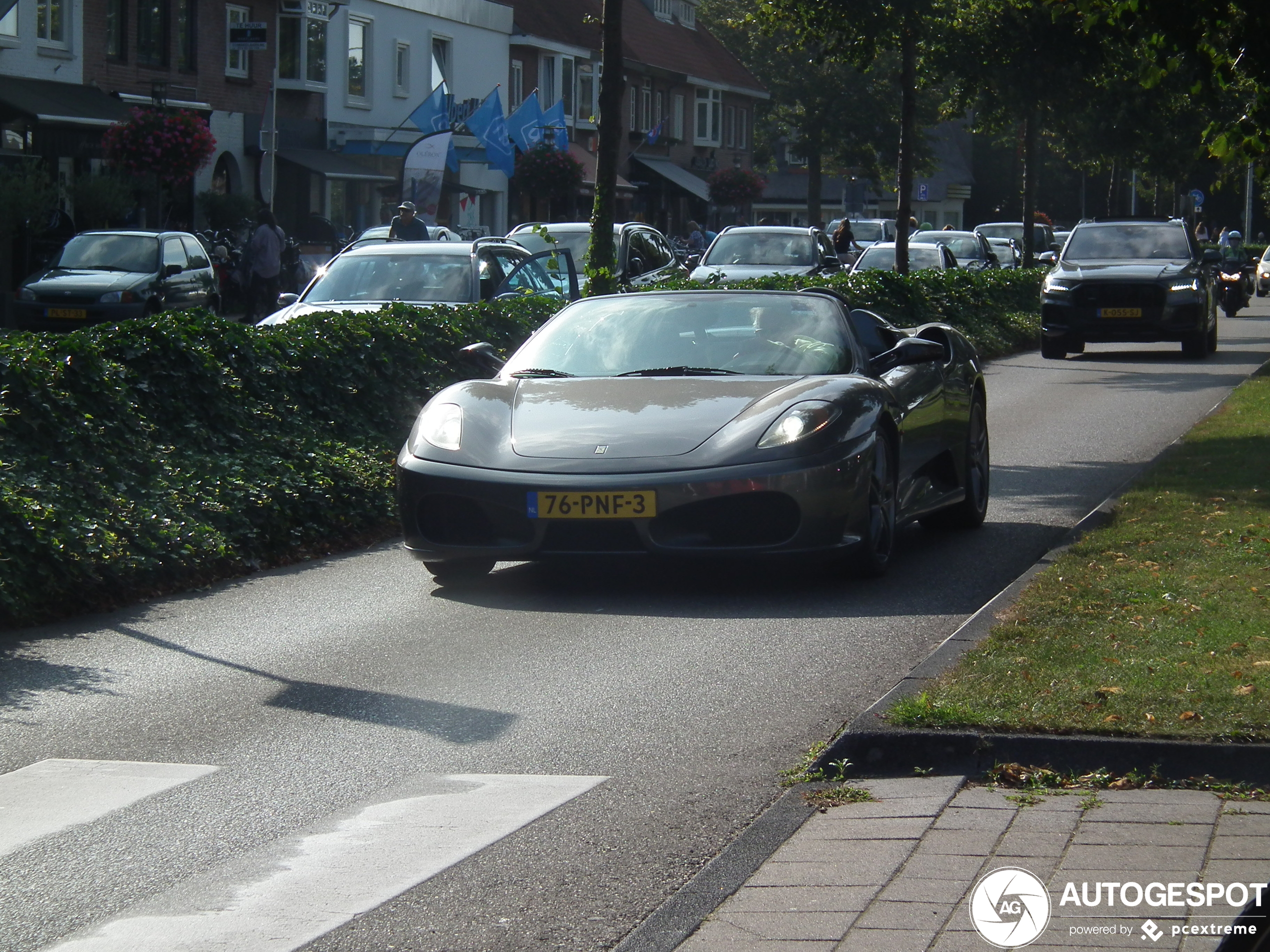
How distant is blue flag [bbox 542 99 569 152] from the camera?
44.4 m

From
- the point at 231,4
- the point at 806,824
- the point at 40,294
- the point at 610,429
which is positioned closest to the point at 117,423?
the point at 610,429

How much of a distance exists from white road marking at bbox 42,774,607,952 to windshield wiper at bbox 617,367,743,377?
3.81 m

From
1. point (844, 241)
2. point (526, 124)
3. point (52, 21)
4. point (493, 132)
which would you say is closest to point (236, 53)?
point (493, 132)

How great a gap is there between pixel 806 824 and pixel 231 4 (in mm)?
38751

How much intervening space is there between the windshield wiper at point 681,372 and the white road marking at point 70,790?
3906mm

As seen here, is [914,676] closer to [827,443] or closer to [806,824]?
[806,824]

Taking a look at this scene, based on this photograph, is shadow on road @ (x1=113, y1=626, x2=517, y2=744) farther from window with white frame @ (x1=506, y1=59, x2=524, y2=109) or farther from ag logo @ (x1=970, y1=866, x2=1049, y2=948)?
window with white frame @ (x1=506, y1=59, x2=524, y2=109)

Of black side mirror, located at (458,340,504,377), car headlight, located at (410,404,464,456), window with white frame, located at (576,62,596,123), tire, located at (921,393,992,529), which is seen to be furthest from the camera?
window with white frame, located at (576,62,596,123)

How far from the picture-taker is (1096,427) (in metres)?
15.6

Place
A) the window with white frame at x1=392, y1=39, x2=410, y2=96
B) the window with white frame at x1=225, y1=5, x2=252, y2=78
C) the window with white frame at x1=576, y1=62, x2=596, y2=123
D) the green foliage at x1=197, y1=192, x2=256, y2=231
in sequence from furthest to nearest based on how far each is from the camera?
the window with white frame at x1=576, y1=62, x2=596, y2=123 < the window with white frame at x1=392, y1=39, x2=410, y2=96 < the window with white frame at x1=225, y1=5, x2=252, y2=78 < the green foliage at x1=197, y1=192, x2=256, y2=231

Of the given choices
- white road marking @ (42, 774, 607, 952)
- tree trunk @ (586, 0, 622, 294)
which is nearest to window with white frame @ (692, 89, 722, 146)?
tree trunk @ (586, 0, 622, 294)

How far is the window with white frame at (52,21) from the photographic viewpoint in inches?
1332

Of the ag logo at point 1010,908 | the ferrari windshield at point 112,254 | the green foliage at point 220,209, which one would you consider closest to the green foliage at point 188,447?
the ag logo at point 1010,908

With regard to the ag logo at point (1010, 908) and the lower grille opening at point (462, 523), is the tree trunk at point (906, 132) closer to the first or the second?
the lower grille opening at point (462, 523)
